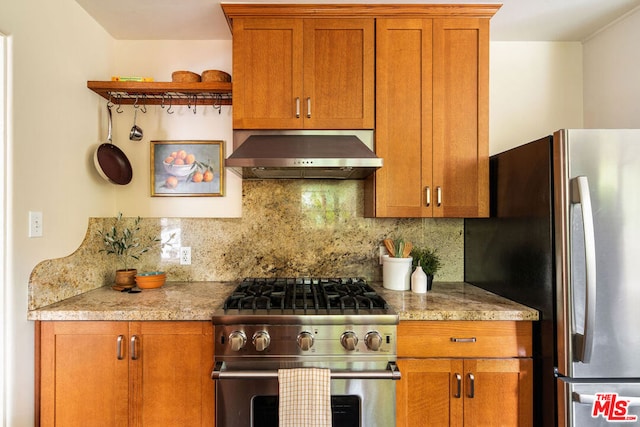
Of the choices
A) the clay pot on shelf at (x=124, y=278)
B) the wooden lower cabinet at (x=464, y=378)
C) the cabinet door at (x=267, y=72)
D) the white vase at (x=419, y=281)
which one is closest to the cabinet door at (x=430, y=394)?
the wooden lower cabinet at (x=464, y=378)

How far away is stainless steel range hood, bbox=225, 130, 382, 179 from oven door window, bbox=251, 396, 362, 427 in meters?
1.08

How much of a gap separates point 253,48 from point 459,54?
1138mm

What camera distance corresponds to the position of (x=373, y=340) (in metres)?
1.49

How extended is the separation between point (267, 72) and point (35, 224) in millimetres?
1346

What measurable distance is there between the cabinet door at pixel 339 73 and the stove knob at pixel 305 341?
1074mm

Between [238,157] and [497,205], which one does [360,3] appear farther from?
[497,205]

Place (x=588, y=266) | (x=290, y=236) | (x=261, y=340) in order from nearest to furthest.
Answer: (x=588, y=266)
(x=261, y=340)
(x=290, y=236)

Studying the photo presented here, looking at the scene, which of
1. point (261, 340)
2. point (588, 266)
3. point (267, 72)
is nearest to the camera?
point (588, 266)

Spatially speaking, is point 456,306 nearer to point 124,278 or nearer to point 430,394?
point 430,394

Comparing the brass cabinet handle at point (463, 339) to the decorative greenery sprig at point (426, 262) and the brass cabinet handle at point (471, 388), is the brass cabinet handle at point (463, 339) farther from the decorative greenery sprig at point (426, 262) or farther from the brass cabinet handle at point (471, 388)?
the decorative greenery sprig at point (426, 262)

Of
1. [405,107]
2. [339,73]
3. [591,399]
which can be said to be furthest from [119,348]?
[591,399]

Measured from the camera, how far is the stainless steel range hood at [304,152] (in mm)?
1658

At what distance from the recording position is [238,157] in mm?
1696

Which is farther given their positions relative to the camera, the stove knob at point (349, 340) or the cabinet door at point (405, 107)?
the cabinet door at point (405, 107)
